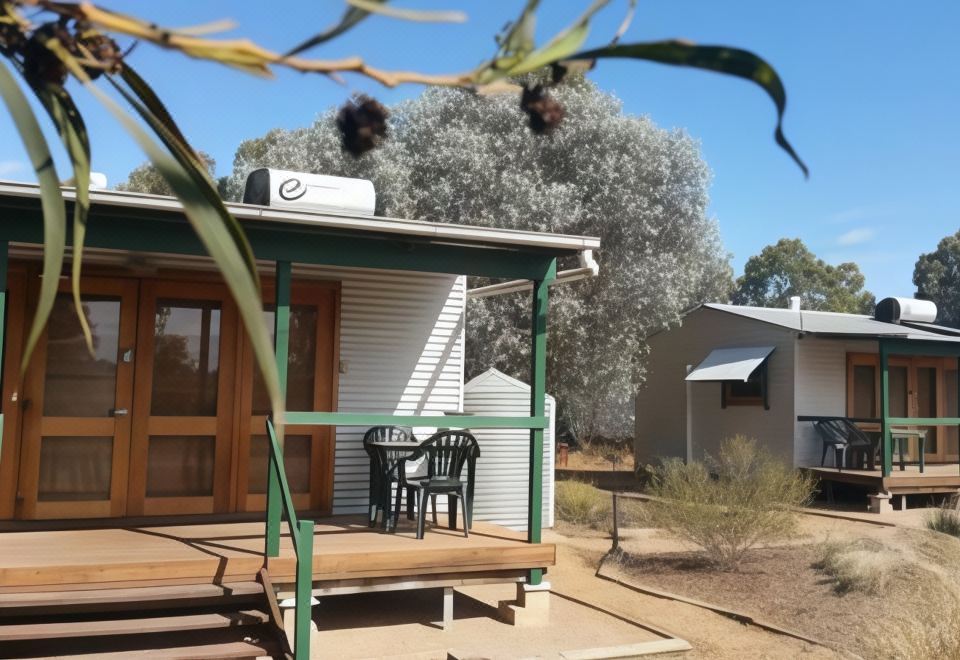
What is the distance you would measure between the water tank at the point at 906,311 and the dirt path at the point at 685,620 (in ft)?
35.2

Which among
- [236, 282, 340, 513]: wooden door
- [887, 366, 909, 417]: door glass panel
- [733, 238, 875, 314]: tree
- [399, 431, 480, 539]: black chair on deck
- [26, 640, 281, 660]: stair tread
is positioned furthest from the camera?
[733, 238, 875, 314]: tree

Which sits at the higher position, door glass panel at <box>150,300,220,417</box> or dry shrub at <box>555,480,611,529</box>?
door glass panel at <box>150,300,220,417</box>

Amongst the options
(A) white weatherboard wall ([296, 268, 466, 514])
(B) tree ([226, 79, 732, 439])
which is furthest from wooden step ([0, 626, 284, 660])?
(B) tree ([226, 79, 732, 439])

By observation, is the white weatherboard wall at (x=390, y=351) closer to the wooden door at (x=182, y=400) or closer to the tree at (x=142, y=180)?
the wooden door at (x=182, y=400)

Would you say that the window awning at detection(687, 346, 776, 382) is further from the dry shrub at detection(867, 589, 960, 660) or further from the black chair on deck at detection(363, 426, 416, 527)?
the dry shrub at detection(867, 589, 960, 660)

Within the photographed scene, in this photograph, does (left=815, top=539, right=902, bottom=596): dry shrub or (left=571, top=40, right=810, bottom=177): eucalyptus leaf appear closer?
(left=571, top=40, right=810, bottom=177): eucalyptus leaf

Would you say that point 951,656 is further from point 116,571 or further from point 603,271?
point 603,271

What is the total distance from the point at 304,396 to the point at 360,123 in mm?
7744

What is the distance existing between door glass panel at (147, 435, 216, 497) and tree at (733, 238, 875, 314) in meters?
44.0

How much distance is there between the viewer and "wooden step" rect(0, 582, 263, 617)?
5512 mm

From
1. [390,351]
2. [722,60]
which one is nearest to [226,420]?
[390,351]

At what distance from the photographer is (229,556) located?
20.5 ft

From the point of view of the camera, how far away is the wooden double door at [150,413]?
25.1 ft

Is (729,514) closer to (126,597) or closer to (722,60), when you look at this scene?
(126,597)
